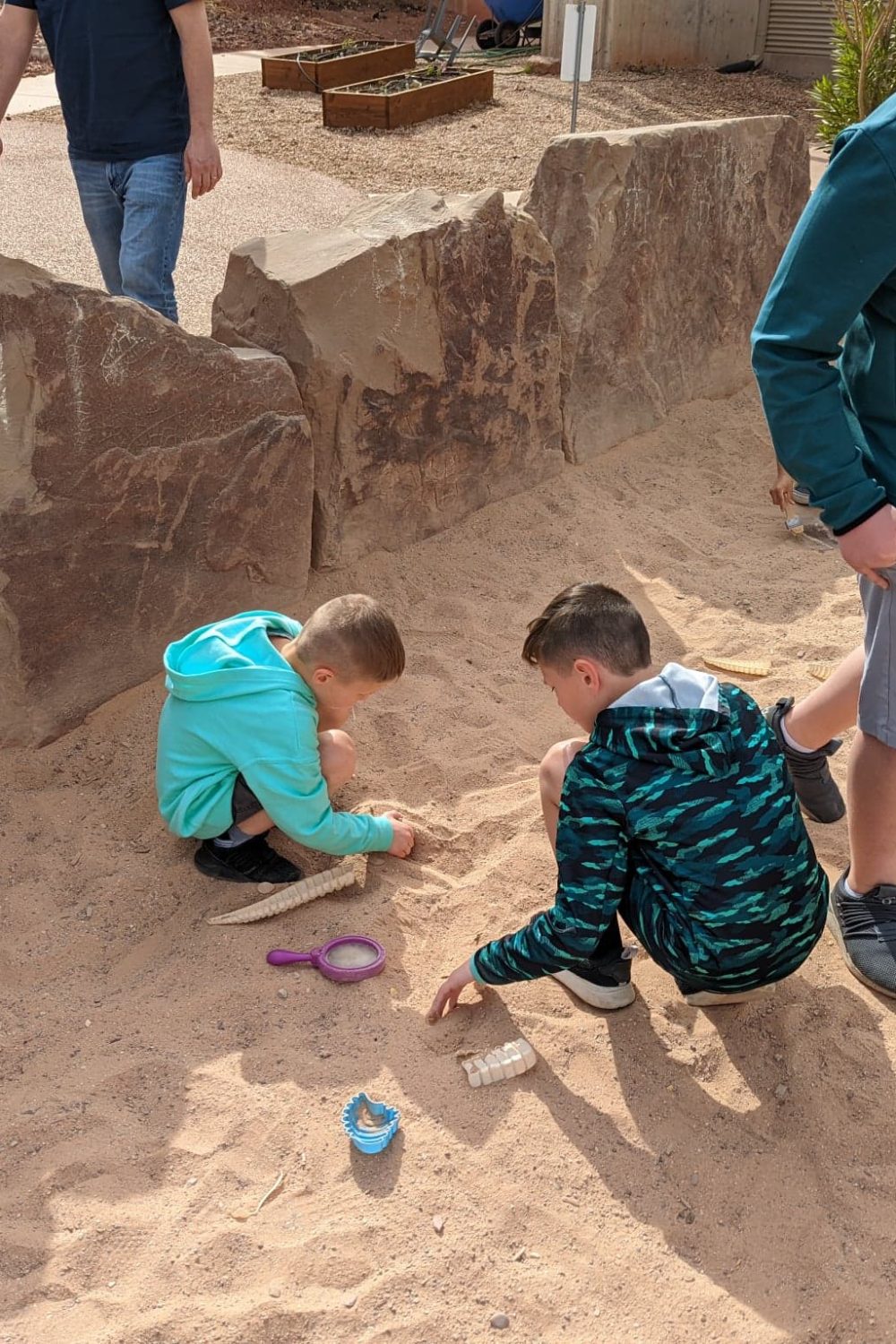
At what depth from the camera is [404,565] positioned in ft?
13.0

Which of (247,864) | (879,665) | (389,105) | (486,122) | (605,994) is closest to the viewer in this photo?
(879,665)

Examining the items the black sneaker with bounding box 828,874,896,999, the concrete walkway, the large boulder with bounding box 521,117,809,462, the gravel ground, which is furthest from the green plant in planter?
the black sneaker with bounding box 828,874,896,999

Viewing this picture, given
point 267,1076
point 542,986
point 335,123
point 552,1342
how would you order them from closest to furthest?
point 552,1342 < point 267,1076 < point 542,986 < point 335,123

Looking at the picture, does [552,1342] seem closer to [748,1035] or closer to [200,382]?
[748,1035]

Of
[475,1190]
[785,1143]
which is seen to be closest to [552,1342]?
[475,1190]

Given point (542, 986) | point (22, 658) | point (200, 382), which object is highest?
point (200, 382)

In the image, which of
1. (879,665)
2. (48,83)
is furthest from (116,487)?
(48,83)

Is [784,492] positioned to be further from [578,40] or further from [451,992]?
[578,40]

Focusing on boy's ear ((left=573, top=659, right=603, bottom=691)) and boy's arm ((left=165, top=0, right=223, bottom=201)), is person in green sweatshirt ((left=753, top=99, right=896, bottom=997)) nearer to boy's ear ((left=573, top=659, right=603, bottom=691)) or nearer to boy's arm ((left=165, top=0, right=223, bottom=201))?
boy's ear ((left=573, top=659, right=603, bottom=691))

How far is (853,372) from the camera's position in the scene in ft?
7.00

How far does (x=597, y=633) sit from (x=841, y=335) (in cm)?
61

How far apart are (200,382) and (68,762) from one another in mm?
1027

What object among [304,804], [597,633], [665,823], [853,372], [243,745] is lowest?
[304,804]

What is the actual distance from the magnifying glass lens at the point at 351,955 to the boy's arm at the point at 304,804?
23 cm
